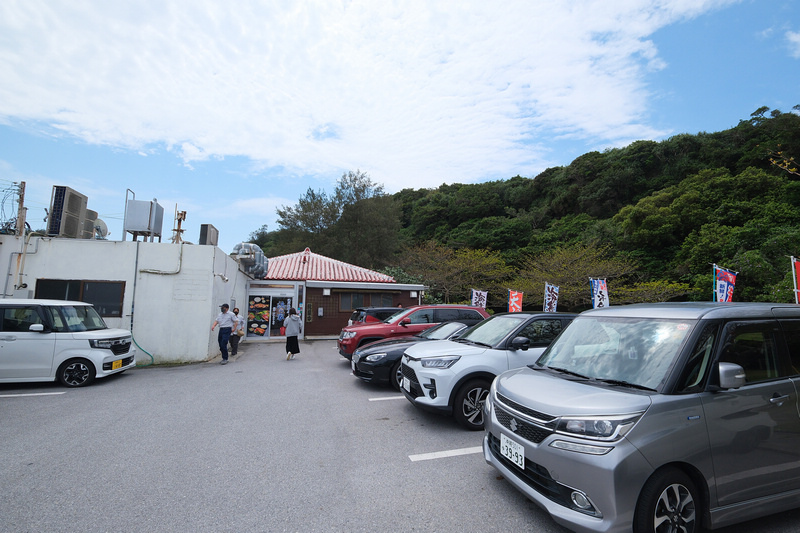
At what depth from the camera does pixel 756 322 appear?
10.2 feet

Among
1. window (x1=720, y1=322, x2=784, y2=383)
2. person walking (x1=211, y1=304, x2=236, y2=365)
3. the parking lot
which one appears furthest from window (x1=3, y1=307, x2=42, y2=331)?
window (x1=720, y1=322, x2=784, y2=383)

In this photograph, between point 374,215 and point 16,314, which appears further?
point 374,215

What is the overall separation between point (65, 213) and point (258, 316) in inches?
322

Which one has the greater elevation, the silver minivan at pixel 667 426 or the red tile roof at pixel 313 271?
the red tile roof at pixel 313 271

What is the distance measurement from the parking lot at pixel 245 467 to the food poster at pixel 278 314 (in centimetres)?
1095

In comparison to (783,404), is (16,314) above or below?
above

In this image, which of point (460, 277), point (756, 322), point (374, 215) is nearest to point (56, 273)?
point (756, 322)

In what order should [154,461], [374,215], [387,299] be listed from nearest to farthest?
[154,461], [387,299], [374,215]

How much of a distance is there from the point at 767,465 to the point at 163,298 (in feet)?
41.2

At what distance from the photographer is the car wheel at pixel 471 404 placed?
16.5ft

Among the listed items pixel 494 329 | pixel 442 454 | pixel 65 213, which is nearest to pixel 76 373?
pixel 65 213

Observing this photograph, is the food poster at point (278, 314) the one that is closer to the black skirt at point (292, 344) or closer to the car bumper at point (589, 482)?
the black skirt at point (292, 344)

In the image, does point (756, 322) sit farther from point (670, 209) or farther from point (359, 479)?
point (670, 209)

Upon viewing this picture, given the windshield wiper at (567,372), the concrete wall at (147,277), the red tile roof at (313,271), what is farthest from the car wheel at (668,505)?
the red tile roof at (313,271)
